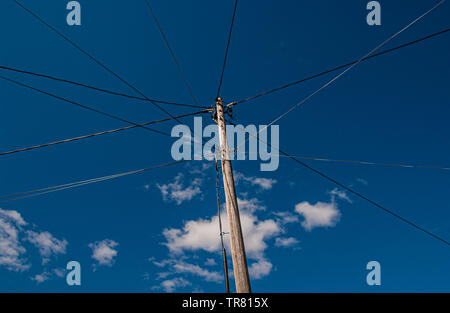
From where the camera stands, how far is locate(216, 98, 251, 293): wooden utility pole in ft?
14.5

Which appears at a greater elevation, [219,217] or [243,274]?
[219,217]

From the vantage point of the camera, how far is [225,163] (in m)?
5.97

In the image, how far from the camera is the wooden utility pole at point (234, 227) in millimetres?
4430

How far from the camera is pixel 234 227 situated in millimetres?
4984

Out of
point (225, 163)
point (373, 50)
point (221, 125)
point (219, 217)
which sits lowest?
point (219, 217)

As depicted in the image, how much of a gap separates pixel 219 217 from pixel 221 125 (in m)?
4.16
